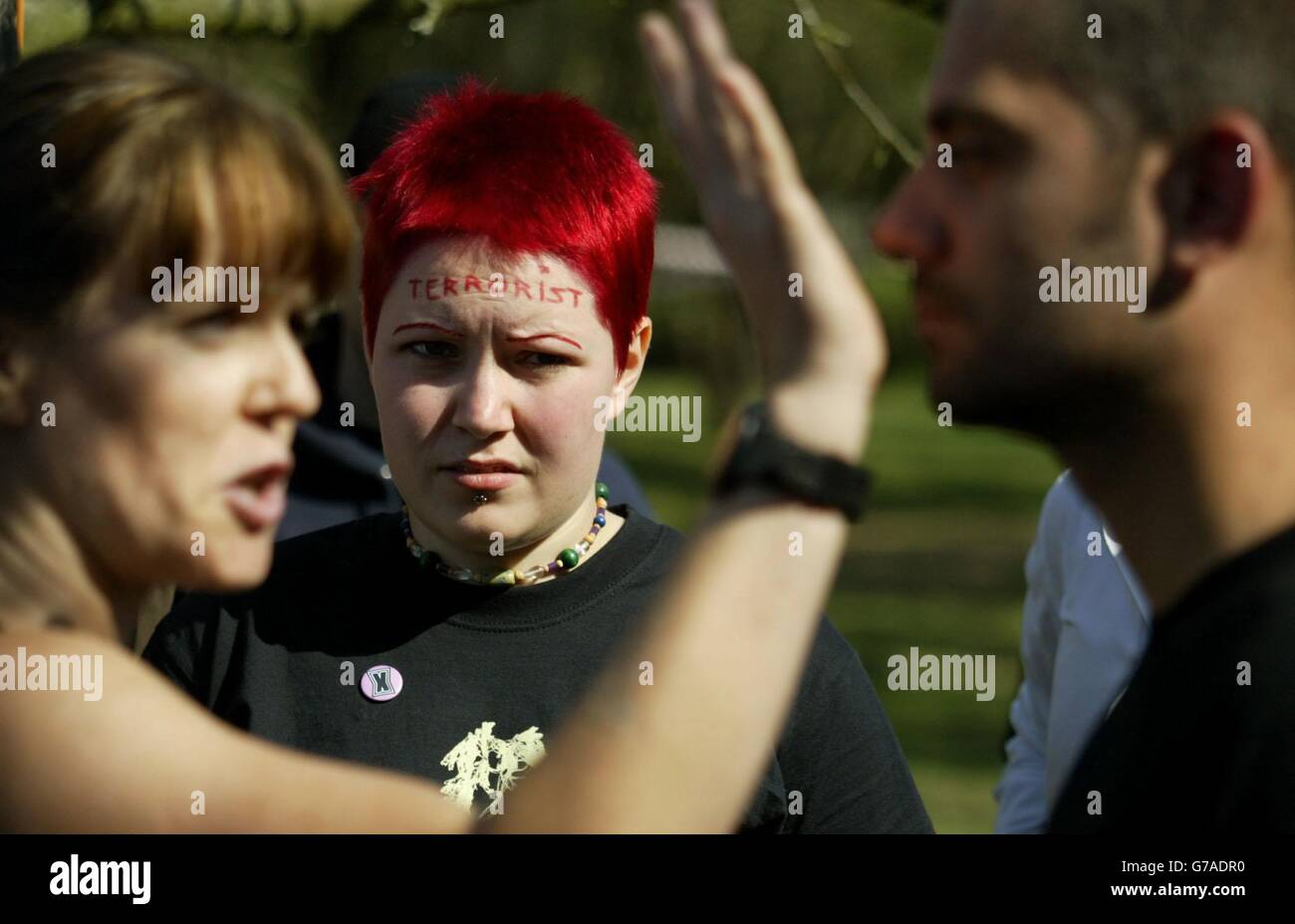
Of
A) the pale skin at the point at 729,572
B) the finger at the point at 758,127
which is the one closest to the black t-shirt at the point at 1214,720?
the pale skin at the point at 729,572

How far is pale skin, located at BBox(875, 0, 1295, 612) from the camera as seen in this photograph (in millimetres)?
1805

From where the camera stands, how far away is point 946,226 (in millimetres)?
1891

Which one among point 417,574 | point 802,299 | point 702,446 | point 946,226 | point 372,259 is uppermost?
point 702,446

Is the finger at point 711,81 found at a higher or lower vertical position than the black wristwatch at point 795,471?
higher

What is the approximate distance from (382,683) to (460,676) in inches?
4.8

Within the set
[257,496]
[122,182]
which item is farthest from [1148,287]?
Result: [122,182]

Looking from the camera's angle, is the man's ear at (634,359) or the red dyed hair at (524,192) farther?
the man's ear at (634,359)

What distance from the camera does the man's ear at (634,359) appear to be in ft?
9.72

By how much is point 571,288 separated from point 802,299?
120cm

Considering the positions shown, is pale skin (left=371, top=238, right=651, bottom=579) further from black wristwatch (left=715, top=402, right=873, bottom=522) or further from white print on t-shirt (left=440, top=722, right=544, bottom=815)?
black wristwatch (left=715, top=402, right=873, bottom=522)
